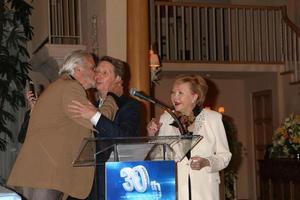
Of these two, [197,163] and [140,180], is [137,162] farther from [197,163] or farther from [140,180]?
[197,163]

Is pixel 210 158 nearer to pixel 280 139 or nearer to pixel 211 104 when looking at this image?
pixel 280 139

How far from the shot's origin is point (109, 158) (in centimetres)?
222

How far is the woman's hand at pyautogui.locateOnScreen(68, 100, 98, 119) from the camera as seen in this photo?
2352 millimetres

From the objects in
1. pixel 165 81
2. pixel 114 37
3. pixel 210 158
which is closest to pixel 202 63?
pixel 165 81

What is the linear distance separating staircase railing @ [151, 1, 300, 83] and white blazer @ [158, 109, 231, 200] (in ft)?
20.8

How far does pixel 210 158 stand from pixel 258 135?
8.04 metres

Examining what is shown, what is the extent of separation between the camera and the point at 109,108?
260cm

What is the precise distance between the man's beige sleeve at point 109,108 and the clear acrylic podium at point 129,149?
1.27 feet

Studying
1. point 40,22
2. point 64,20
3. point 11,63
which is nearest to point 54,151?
point 11,63

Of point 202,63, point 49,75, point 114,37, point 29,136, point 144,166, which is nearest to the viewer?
point 144,166

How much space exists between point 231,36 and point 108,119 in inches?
297

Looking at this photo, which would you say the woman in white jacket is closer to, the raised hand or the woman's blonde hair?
the woman's blonde hair

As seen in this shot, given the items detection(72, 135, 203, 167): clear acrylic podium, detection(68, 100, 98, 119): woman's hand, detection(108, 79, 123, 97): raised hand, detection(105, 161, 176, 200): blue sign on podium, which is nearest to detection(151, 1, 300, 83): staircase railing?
detection(108, 79, 123, 97): raised hand

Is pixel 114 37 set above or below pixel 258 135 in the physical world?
above
